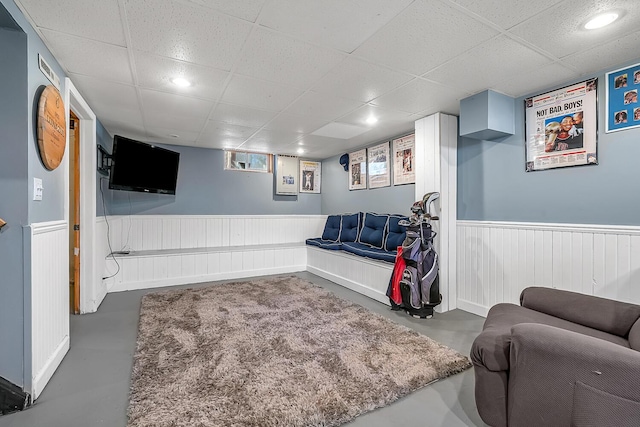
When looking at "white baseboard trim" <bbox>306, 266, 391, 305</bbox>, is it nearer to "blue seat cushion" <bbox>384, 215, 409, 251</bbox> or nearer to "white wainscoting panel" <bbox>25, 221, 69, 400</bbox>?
"blue seat cushion" <bbox>384, 215, 409, 251</bbox>

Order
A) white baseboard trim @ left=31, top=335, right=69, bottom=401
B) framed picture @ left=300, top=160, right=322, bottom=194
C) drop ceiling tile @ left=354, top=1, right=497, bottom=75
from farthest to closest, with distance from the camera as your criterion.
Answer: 1. framed picture @ left=300, top=160, right=322, bottom=194
2. white baseboard trim @ left=31, top=335, right=69, bottom=401
3. drop ceiling tile @ left=354, top=1, right=497, bottom=75

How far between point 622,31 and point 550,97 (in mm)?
898

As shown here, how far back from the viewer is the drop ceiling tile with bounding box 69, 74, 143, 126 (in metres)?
2.72

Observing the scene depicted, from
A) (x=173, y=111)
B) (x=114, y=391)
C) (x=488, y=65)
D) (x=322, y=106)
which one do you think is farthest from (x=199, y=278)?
(x=488, y=65)

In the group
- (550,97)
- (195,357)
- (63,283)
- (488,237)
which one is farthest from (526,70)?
(63,283)

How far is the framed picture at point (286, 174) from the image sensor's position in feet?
20.0

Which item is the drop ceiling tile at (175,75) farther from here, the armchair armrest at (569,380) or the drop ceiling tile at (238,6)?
the armchair armrest at (569,380)

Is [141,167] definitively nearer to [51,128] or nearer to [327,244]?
Result: [51,128]

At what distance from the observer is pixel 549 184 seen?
2.76 meters

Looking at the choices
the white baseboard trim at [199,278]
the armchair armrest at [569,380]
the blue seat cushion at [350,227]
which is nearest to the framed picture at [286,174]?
the blue seat cushion at [350,227]

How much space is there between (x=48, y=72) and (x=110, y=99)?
1.07 m

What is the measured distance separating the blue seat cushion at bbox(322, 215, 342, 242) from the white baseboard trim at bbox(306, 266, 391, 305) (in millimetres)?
670

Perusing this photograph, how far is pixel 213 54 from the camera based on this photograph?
7.25 feet

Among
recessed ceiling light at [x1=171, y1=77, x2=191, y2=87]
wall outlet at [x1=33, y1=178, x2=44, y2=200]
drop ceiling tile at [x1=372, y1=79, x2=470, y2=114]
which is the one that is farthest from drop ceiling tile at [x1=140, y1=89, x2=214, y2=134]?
drop ceiling tile at [x1=372, y1=79, x2=470, y2=114]
